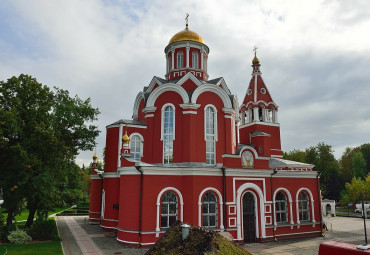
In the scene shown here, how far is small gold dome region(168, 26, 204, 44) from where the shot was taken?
22656 mm

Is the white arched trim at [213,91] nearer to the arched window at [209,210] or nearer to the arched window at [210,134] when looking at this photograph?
the arched window at [210,134]

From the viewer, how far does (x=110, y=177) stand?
20.6 m

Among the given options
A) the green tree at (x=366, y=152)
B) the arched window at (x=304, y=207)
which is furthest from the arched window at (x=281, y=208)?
the green tree at (x=366, y=152)

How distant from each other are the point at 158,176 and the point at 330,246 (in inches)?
357

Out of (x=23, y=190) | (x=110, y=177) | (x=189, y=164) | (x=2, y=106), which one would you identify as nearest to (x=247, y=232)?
(x=189, y=164)

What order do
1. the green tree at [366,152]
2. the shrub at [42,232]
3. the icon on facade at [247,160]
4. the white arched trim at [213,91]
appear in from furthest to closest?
the green tree at [366,152]
the white arched trim at [213,91]
the icon on facade at [247,160]
the shrub at [42,232]

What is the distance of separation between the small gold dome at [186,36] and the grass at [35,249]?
57.0 ft

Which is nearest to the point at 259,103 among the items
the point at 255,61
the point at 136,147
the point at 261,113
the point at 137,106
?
the point at 261,113

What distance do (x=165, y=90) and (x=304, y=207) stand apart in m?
13.3

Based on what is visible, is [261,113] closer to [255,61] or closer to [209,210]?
[255,61]

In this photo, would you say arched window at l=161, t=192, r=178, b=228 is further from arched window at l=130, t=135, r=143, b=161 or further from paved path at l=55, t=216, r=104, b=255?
arched window at l=130, t=135, r=143, b=161

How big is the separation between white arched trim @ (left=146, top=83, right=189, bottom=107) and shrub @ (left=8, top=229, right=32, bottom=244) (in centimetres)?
1108

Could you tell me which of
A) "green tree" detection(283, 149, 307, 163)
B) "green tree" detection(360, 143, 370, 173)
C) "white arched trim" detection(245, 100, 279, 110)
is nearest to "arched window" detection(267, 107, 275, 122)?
"white arched trim" detection(245, 100, 279, 110)

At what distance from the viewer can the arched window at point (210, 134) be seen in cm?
1884
